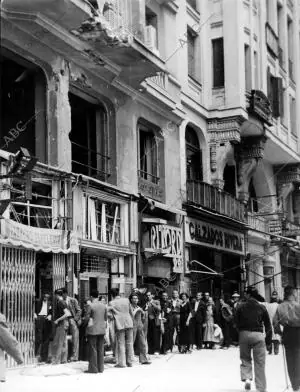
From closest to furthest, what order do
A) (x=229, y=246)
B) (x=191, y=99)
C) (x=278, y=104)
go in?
(x=191, y=99)
(x=229, y=246)
(x=278, y=104)

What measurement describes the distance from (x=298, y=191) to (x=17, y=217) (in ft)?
82.7

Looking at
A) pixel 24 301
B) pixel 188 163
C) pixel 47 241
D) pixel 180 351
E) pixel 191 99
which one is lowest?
pixel 180 351

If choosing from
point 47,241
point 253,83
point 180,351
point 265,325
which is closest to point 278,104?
point 253,83

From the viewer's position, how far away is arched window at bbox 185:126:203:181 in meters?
26.4

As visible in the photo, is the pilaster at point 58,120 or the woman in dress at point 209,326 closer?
the pilaster at point 58,120

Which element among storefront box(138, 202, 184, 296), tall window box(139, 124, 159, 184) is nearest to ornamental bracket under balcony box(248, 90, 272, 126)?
tall window box(139, 124, 159, 184)

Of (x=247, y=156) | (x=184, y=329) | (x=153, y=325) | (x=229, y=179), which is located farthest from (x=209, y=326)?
(x=229, y=179)

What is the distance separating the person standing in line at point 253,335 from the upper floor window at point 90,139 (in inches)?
372

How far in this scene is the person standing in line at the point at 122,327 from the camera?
48.8ft

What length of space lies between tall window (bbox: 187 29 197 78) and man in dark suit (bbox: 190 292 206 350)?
374 inches

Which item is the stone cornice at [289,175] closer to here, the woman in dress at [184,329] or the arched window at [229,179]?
the arched window at [229,179]

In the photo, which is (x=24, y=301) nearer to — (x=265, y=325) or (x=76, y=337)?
(x=76, y=337)

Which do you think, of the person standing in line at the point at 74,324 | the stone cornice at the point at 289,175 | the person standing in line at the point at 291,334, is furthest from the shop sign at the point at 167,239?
the stone cornice at the point at 289,175

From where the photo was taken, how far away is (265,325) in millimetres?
11156
